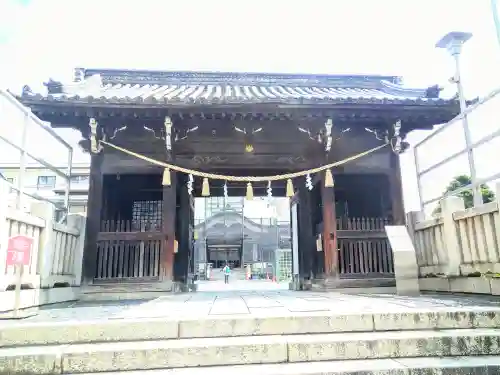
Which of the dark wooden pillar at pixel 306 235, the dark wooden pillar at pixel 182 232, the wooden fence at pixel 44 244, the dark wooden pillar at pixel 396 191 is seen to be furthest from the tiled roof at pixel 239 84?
the wooden fence at pixel 44 244

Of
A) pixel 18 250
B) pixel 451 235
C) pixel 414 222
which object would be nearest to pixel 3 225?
pixel 18 250

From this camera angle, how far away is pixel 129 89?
11.4m

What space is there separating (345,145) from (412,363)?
6790mm

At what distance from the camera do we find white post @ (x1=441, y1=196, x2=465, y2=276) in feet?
22.9

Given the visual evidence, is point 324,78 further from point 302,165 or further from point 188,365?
point 188,365

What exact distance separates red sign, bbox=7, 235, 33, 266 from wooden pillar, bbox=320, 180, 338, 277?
6.26 metres

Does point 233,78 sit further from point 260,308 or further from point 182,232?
point 260,308

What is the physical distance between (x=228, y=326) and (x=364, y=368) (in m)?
1.43

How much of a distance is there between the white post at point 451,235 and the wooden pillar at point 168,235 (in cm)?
595

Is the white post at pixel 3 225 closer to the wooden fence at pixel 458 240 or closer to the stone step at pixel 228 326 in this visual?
the stone step at pixel 228 326

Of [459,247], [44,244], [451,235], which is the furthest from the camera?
[451,235]

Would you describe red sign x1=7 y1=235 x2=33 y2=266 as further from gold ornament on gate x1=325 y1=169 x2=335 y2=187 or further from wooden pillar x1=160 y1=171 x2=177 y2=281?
gold ornament on gate x1=325 y1=169 x2=335 y2=187

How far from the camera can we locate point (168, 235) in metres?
8.56

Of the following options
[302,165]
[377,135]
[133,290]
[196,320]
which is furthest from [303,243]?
[196,320]
